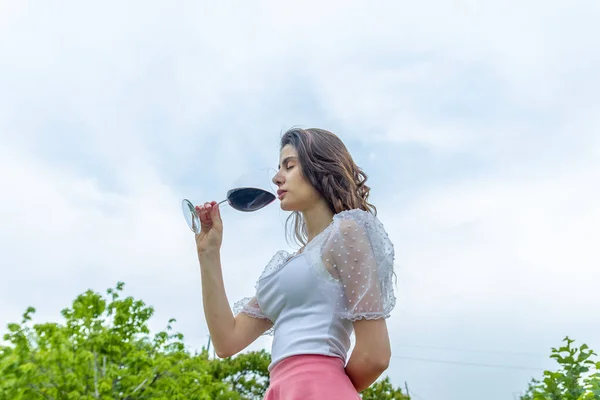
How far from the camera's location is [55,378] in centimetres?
1240

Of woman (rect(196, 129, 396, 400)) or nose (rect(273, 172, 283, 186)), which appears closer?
woman (rect(196, 129, 396, 400))

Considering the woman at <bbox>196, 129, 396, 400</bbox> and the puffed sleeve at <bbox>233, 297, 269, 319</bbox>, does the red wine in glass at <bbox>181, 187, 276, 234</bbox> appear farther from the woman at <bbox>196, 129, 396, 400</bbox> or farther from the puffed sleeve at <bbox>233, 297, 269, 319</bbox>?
the puffed sleeve at <bbox>233, 297, 269, 319</bbox>

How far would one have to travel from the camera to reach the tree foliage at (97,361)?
12164 mm

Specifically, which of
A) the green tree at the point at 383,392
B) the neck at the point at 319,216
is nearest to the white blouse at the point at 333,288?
the neck at the point at 319,216

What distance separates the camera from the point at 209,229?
229cm

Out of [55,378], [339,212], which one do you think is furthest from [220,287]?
[55,378]

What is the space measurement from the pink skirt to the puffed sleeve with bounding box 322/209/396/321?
17cm

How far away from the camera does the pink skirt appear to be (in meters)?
1.73

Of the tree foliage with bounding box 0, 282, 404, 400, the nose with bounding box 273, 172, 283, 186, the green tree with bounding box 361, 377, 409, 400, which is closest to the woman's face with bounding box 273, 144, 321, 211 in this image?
the nose with bounding box 273, 172, 283, 186

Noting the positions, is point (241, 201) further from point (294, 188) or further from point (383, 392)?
point (383, 392)

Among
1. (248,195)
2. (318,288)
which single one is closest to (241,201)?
(248,195)

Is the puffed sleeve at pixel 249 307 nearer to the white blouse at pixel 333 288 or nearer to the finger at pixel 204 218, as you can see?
the white blouse at pixel 333 288

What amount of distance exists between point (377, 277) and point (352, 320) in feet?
0.57

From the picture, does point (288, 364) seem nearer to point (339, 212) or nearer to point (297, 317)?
point (297, 317)
